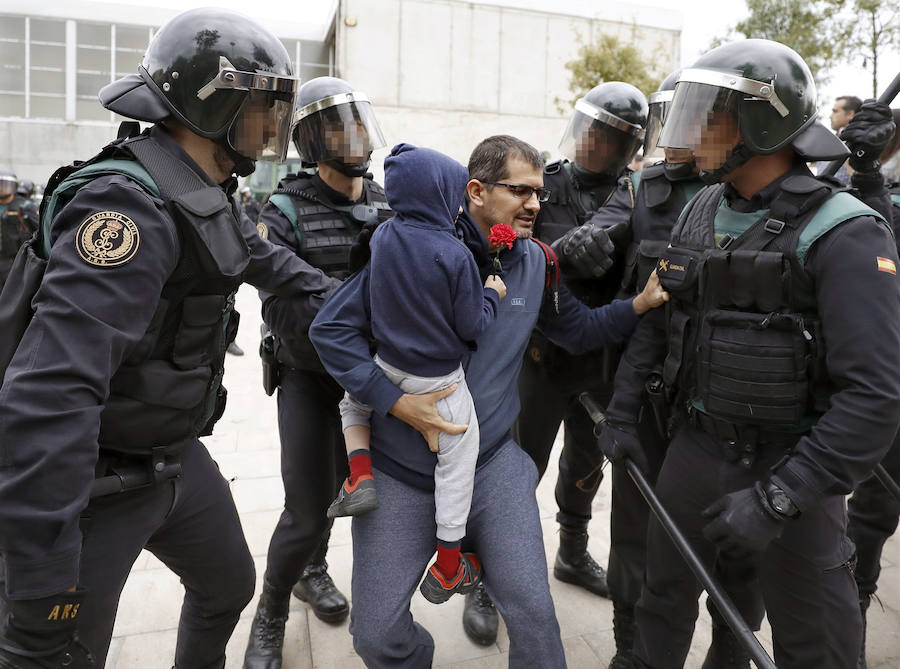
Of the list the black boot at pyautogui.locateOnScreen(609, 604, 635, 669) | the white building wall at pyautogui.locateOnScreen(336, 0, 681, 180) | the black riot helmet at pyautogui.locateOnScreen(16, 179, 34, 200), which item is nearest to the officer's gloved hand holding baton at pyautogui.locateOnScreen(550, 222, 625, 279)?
the black boot at pyautogui.locateOnScreen(609, 604, 635, 669)

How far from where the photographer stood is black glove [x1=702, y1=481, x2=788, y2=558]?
176 cm

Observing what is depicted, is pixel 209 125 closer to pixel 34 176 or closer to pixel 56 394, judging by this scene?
pixel 56 394

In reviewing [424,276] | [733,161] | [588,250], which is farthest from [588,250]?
[424,276]

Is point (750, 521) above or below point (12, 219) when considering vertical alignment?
below

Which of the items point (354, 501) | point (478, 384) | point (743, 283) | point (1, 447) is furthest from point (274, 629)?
point (743, 283)

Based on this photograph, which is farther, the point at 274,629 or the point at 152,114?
the point at 274,629

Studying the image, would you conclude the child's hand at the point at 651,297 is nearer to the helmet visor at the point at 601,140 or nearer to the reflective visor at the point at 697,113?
the reflective visor at the point at 697,113

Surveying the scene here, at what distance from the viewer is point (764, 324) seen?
73.8 inches

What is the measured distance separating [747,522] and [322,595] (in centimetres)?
203

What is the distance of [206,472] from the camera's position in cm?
209

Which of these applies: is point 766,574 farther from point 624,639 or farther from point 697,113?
point 697,113

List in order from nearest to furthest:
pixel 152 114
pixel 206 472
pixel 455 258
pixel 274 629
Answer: pixel 152 114, pixel 455 258, pixel 206 472, pixel 274 629

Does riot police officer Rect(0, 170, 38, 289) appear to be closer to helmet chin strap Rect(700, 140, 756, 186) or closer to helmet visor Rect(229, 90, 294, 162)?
helmet visor Rect(229, 90, 294, 162)

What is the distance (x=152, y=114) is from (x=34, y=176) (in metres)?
27.8
